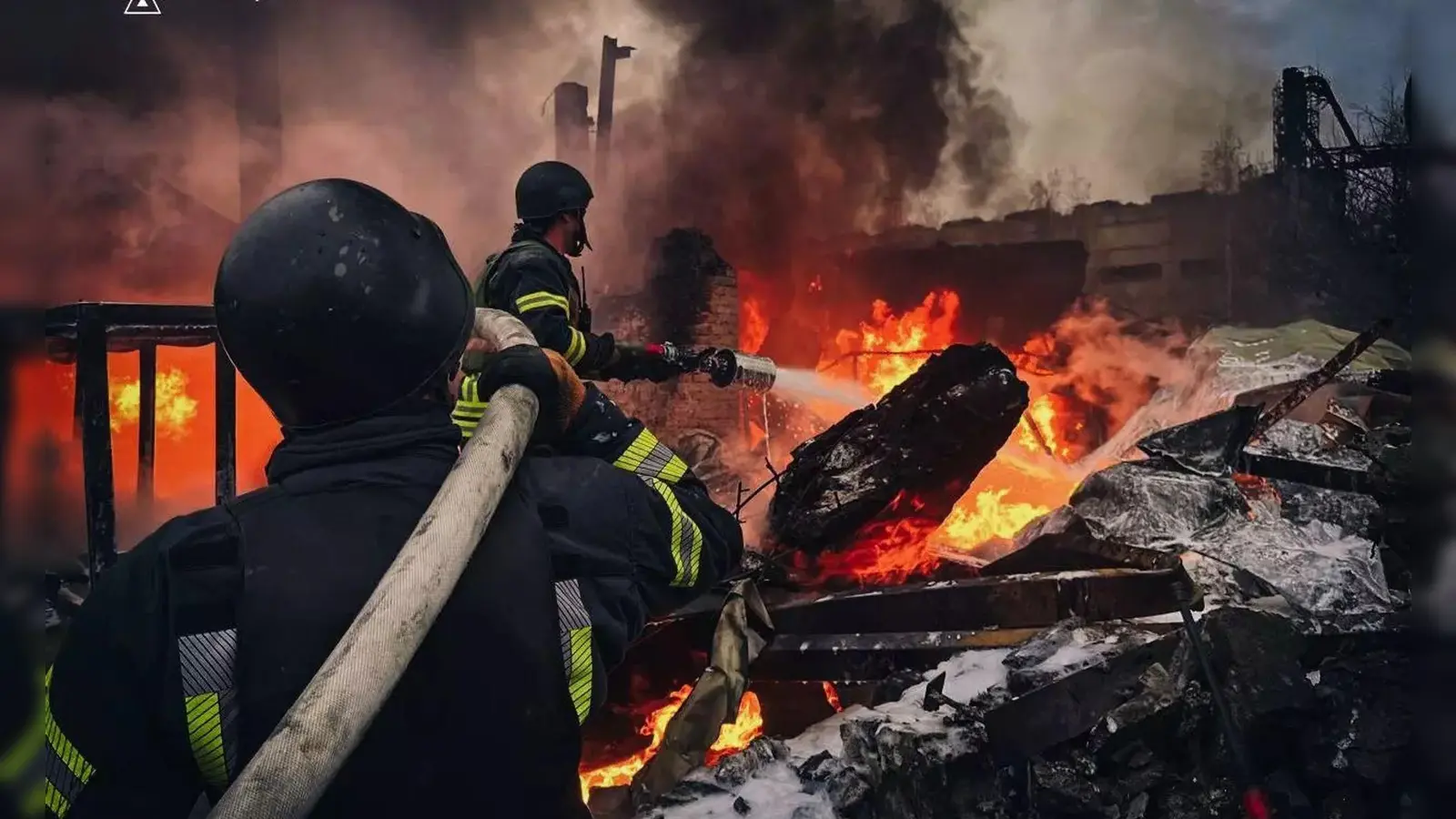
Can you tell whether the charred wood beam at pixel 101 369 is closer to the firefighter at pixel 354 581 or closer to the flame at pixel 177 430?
the firefighter at pixel 354 581

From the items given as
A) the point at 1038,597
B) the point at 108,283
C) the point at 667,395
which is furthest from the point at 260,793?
the point at 108,283

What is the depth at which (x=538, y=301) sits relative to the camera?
3.75m

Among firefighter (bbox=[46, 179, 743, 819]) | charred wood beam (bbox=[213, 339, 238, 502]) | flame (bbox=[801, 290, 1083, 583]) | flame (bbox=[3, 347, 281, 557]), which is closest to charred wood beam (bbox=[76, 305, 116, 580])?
charred wood beam (bbox=[213, 339, 238, 502])

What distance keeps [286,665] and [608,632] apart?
1.51 feet

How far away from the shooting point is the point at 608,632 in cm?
141

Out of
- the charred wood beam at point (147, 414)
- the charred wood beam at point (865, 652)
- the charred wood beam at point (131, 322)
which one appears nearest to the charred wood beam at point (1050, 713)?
the charred wood beam at point (865, 652)

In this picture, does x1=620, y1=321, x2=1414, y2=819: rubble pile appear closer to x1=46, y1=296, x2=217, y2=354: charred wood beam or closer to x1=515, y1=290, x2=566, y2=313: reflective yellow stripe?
x1=515, y1=290, x2=566, y2=313: reflective yellow stripe

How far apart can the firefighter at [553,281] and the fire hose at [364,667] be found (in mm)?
2529

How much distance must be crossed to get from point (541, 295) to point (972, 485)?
5193 millimetres

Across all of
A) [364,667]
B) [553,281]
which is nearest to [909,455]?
[553,281]

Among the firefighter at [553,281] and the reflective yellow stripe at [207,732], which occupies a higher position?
the firefighter at [553,281]

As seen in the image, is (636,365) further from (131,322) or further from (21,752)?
(21,752)

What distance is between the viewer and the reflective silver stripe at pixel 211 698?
113 cm

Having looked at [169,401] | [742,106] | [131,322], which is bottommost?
[169,401]
